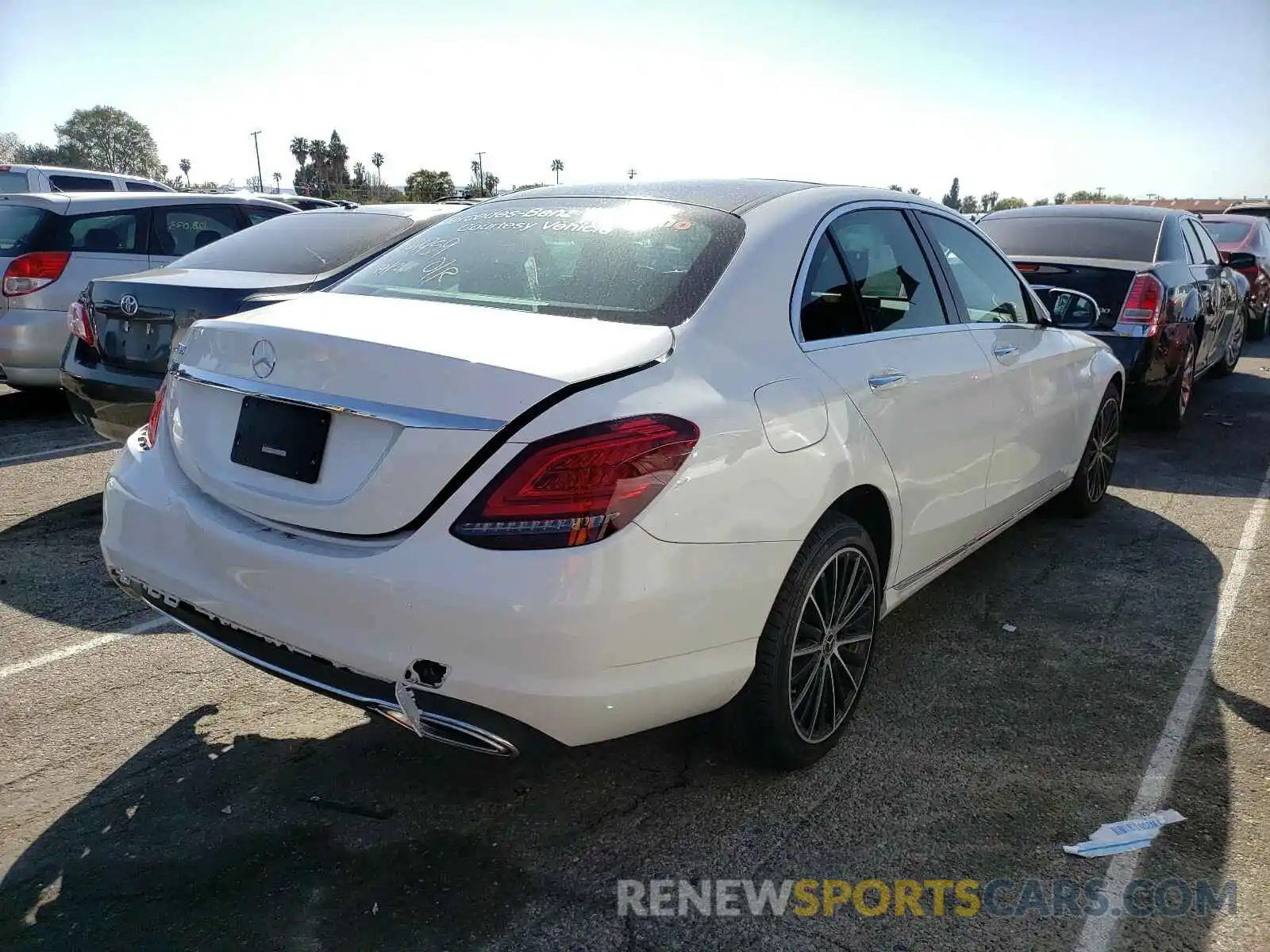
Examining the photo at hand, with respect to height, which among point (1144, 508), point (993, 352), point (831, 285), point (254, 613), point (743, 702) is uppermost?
point (831, 285)

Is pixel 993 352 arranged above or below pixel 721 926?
above

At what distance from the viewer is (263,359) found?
2484mm

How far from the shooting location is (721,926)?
2.29m

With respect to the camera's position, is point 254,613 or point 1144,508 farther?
point 1144,508

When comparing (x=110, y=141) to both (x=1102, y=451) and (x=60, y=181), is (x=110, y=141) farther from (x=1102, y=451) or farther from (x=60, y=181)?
(x=1102, y=451)

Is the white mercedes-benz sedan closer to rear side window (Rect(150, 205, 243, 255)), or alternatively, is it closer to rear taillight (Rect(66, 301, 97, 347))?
rear taillight (Rect(66, 301, 97, 347))

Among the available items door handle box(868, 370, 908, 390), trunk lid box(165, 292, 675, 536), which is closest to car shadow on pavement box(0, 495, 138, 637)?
trunk lid box(165, 292, 675, 536)

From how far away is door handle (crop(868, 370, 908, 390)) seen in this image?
9.79ft

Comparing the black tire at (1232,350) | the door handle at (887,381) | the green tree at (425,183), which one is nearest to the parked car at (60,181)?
the door handle at (887,381)

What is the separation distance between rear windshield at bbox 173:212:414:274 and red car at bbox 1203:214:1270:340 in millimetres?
11393

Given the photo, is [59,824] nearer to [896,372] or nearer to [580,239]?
[580,239]

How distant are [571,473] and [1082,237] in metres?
6.84

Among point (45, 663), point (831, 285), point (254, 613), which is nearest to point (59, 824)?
point (254, 613)

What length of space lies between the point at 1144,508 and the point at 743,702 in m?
4.10
